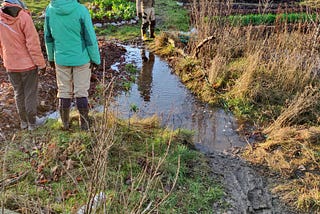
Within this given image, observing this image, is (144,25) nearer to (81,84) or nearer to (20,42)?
(81,84)

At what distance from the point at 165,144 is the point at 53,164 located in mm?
1471

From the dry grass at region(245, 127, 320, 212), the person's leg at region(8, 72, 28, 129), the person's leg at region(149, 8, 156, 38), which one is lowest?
the dry grass at region(245, 127, 320, 212)

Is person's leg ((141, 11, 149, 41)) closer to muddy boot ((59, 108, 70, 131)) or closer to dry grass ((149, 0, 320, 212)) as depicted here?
dry grass ((149, 0, 320, 212))

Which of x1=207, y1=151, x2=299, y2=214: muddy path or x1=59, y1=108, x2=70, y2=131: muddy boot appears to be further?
x1=59, y1=108, x2=70, y2=131: muddy boot

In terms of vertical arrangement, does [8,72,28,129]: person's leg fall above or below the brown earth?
above

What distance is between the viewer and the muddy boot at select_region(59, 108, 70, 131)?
15.3 ft

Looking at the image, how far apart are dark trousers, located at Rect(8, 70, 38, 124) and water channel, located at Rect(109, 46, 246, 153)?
1204mm

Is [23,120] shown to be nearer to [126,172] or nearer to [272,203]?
[126,172]

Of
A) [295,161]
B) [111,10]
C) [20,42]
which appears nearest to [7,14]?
[20,42]

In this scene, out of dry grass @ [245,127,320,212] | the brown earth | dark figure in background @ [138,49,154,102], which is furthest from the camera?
dark figure in background @ [138,49,154,102]

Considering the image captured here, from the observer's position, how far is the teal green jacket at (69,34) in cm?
408

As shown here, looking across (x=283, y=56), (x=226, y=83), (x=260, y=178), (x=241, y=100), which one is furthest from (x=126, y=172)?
(x=283, y=56)

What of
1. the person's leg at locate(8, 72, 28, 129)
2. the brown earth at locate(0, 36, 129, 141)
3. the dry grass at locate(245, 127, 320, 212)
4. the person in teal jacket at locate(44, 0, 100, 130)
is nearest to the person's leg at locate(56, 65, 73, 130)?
the person in teal jacket at locate(44, 0, 100, 130)

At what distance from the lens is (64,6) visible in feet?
13.2
